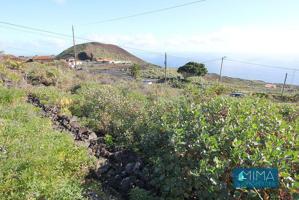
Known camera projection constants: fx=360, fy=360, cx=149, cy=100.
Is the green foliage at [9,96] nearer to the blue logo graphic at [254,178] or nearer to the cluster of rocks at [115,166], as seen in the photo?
the cluster of rocks at [115,166]

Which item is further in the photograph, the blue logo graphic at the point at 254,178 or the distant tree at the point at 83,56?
the distant tree at the point at 83,56

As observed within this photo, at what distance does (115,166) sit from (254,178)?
380cm

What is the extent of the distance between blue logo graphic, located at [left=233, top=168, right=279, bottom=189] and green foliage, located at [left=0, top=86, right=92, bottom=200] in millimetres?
2414

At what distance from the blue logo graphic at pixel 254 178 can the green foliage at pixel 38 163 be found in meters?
2.41

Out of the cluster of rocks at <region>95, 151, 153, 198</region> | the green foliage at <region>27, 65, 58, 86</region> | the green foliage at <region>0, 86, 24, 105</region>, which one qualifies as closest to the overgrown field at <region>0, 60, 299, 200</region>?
the cluster of rocks at <region>95, 151, 153, 198</region>

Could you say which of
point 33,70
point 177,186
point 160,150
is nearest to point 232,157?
point 177,186

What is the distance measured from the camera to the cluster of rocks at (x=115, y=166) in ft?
19.5

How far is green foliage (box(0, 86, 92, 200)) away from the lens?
4.87 metres

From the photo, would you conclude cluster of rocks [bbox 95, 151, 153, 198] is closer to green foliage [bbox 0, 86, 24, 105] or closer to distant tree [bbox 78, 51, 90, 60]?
green foliage [bbox 0, 86, 24, 105]

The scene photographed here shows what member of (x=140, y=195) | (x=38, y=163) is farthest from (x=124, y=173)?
(x=38, y=163)

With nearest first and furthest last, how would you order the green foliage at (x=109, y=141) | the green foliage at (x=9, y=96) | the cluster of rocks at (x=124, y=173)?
1. the cluster of rocks at (x=124, y=173)
2. the green foliage at (x=109, y=141)
3. the green foliage at (x=9, y=96)

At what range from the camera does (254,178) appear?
3.30 meters

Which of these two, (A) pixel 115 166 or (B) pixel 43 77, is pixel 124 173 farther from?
(B) pixel 43 77

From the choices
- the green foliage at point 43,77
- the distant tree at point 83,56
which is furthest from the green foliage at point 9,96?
the distant tree at point 83,56
